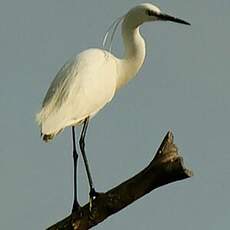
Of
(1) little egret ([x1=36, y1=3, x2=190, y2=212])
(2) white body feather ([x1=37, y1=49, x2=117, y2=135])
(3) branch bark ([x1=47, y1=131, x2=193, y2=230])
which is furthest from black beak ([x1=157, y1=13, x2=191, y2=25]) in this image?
(3) branch bark ([x1=47, y1=131, x2=193, y2=230])

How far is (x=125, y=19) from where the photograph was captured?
8.62 m

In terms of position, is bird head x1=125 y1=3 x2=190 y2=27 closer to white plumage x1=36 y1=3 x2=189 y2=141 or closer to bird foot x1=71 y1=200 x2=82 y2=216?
white plumage x1=36 y1=3 x2=189 y2=141

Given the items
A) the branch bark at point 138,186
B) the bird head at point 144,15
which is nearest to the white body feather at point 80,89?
the bird head at point 144,15

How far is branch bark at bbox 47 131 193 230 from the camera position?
20.0 ft

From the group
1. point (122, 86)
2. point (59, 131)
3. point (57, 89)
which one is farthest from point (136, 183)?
point (122, 86)

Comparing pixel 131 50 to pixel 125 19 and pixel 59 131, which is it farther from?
pixel 59 131

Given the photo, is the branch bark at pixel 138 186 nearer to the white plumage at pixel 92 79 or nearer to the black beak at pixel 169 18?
the white plumage at pixel 92 79

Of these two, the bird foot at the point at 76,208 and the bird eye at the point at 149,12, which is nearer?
the bird foot at the point at 76,208

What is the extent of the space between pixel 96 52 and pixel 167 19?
2.58 ft

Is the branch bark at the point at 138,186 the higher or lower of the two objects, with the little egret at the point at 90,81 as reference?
lower

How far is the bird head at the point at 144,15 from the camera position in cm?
855

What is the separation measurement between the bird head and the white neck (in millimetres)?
36

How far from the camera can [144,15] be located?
8.58 meters

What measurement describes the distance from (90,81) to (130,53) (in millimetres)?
617
